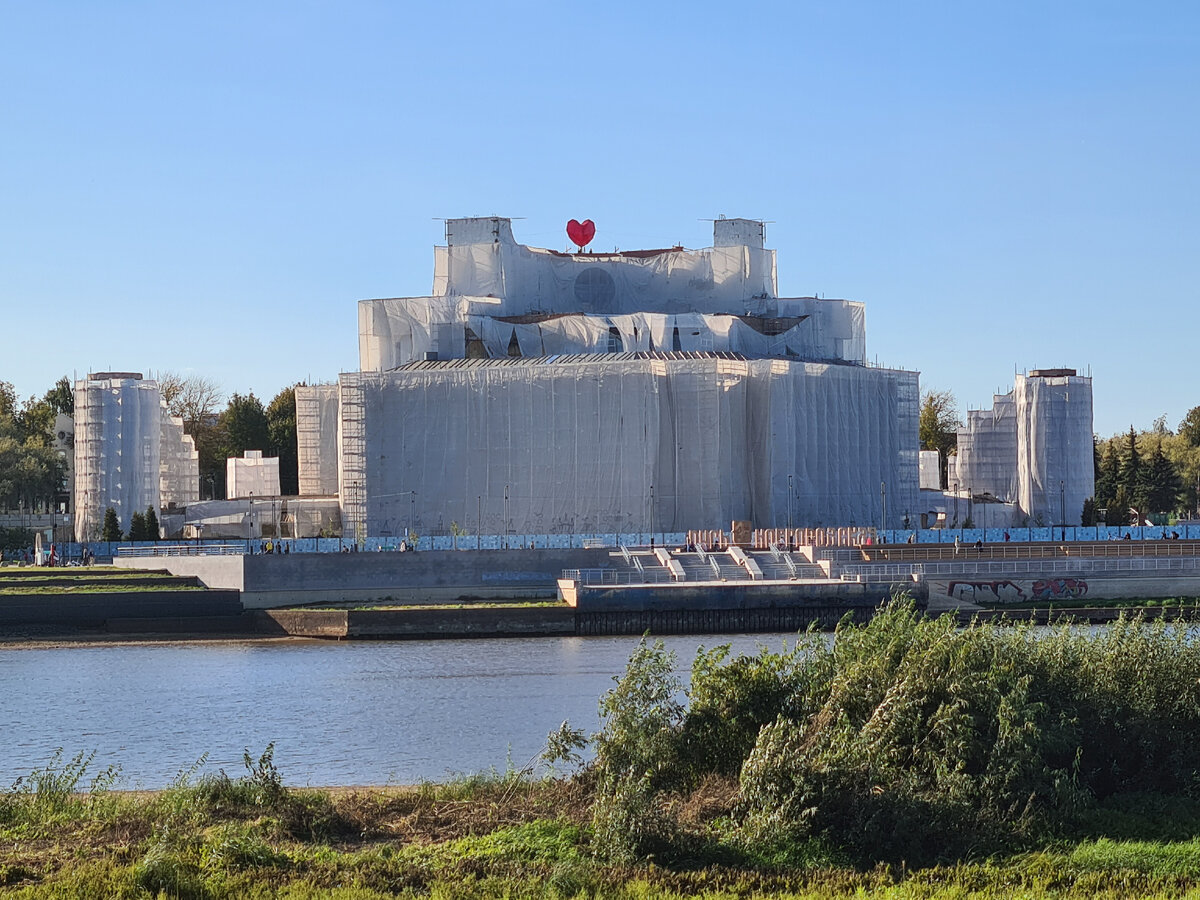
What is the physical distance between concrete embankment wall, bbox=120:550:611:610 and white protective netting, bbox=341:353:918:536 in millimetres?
15548

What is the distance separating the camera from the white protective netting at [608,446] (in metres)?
69.4

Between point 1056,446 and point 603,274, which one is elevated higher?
point 603,274

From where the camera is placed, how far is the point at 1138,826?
15.9 m

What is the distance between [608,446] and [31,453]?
110 feet

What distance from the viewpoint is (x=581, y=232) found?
273 ft

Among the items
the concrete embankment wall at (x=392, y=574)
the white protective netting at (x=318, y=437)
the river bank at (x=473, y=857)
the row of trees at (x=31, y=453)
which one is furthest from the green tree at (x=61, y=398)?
the river bank at (x=473, y=857)

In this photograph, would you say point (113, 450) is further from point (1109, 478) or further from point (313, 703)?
point (1109, 478)

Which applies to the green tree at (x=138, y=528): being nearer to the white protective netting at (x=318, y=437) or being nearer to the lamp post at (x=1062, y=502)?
the white protective netting at (x=318, y=437)

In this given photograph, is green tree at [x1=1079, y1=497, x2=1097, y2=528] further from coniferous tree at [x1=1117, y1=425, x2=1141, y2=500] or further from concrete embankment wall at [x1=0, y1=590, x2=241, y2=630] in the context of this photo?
Result: concrete embankment wall at [x1=0, y1=590, x2=241, y2=630]

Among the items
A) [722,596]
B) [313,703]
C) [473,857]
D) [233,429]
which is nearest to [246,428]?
[233,429]

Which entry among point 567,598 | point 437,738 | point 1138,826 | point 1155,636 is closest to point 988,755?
point 1138,826

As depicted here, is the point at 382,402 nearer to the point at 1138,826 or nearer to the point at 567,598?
the point at 567,598

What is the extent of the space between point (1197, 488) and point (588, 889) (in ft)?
327

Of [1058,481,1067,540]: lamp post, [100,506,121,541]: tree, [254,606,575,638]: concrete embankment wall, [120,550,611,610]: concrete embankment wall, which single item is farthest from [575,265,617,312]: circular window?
[254,606,575,638]: concrete embankment wall
